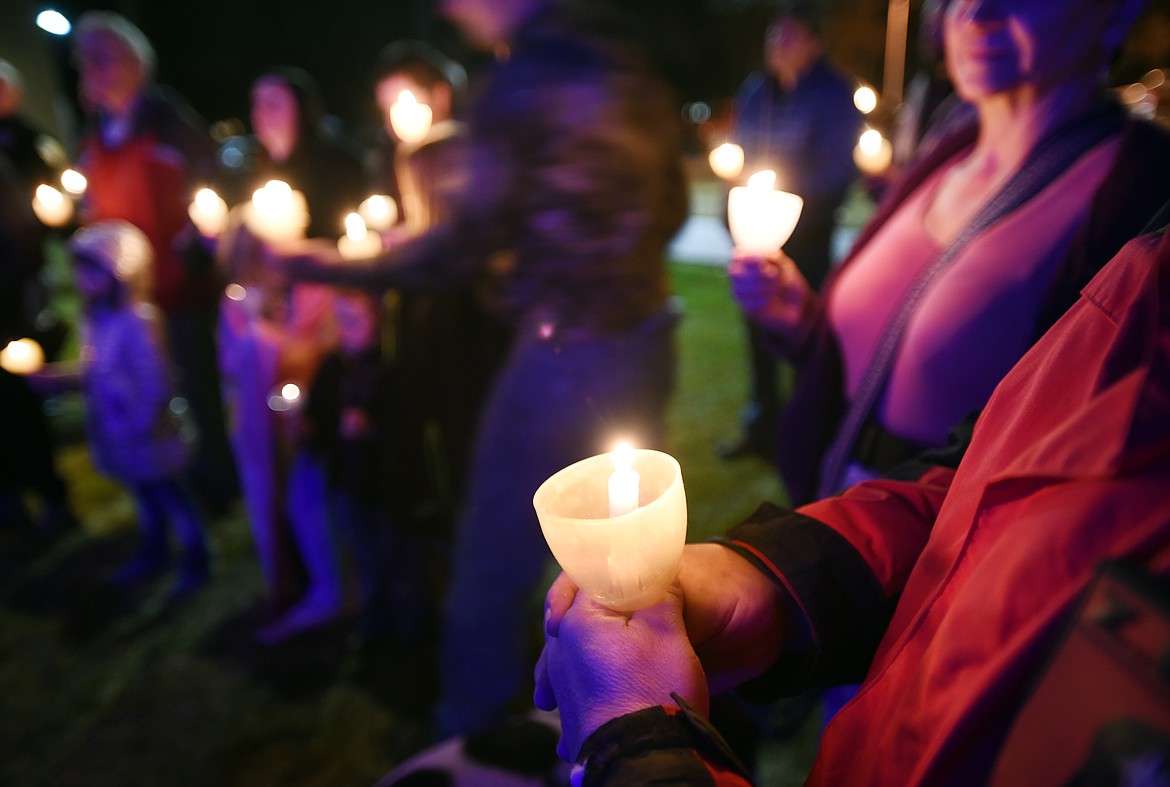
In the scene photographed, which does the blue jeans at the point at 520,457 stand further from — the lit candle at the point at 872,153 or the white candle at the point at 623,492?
the lit candle at the point at 872,153

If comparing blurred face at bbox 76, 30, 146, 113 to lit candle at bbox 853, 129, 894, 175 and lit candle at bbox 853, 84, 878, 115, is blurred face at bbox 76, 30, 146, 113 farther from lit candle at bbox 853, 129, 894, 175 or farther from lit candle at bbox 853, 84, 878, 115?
lit candle at bbox 853, 84, 878, 115

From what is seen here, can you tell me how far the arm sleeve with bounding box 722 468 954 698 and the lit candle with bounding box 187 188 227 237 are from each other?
2814mm

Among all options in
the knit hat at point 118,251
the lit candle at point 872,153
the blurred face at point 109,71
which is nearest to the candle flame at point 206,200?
the knit hat at point 118,251

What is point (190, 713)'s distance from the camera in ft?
8.63

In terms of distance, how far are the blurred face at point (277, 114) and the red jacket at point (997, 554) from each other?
3620 millimetres

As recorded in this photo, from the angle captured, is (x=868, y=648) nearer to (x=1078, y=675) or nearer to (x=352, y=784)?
(x=1078, y=675)

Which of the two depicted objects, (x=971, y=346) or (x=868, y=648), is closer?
(x=868, y=648)

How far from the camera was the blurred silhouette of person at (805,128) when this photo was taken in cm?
396

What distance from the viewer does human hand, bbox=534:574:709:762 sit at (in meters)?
0.65

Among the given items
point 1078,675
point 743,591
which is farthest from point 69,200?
point 1078,675

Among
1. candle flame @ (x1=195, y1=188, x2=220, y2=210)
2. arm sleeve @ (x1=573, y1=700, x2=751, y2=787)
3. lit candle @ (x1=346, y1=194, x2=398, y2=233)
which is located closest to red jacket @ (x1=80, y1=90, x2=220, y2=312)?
candle flame @ (x1=195, y1=188, x2=220, y2=210)

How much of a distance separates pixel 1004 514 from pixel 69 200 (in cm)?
576

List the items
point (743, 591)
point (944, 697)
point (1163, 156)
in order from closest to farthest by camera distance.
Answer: point (944, 697) < point (743, 591) < point (1163, 156)

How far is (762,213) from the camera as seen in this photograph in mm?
1416
